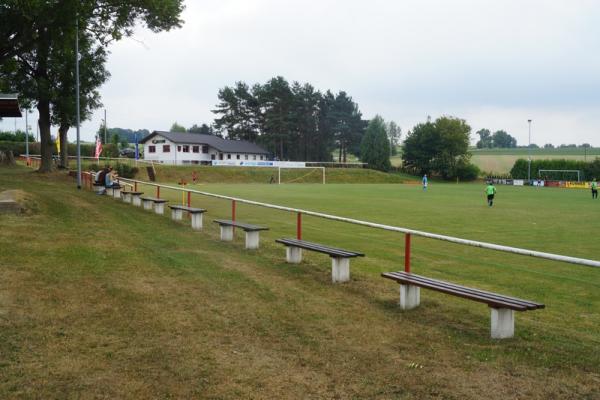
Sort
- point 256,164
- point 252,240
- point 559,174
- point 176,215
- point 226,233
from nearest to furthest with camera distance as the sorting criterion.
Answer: point 252,240, point 226,233, point 176,215, point 256,164, point 559,174

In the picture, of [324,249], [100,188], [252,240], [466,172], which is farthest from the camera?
[466,172]

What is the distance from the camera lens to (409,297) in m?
7.67

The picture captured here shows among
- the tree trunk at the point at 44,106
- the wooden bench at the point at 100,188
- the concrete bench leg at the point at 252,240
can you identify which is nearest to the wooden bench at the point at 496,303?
the concrete bench leg at the point at 252,240

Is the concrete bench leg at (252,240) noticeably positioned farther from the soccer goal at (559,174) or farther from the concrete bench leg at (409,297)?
the soccer goal at (559,174)

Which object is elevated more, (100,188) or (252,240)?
(100,188)

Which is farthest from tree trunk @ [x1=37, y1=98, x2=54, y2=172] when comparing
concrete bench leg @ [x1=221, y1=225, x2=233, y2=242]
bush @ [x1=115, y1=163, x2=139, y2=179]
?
concrete bench leg @ [x1=221, y1=225, x2=233, y2=242]

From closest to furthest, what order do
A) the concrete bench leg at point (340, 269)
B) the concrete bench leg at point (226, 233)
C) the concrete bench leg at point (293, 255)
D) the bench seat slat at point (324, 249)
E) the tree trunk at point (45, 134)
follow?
the bench seat slat at point (324, 249)
the concrete bench leg at point (340, 269)
the concrete bench leg at point (293, 255)
the concrete bench leg at point (226, 233)
the tree trunk at point (45, 134)

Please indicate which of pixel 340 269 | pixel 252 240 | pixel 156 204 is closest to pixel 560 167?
pixel 156 204

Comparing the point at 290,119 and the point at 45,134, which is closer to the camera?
the point at 45,134

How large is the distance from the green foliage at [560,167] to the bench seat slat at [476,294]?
84446mm

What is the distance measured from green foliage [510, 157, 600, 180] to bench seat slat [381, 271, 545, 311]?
84.4 meters

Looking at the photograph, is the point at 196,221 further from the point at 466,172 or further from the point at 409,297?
the point at 466,172

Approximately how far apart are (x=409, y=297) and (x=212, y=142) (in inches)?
3485

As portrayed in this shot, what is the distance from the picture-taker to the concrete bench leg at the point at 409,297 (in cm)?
764
